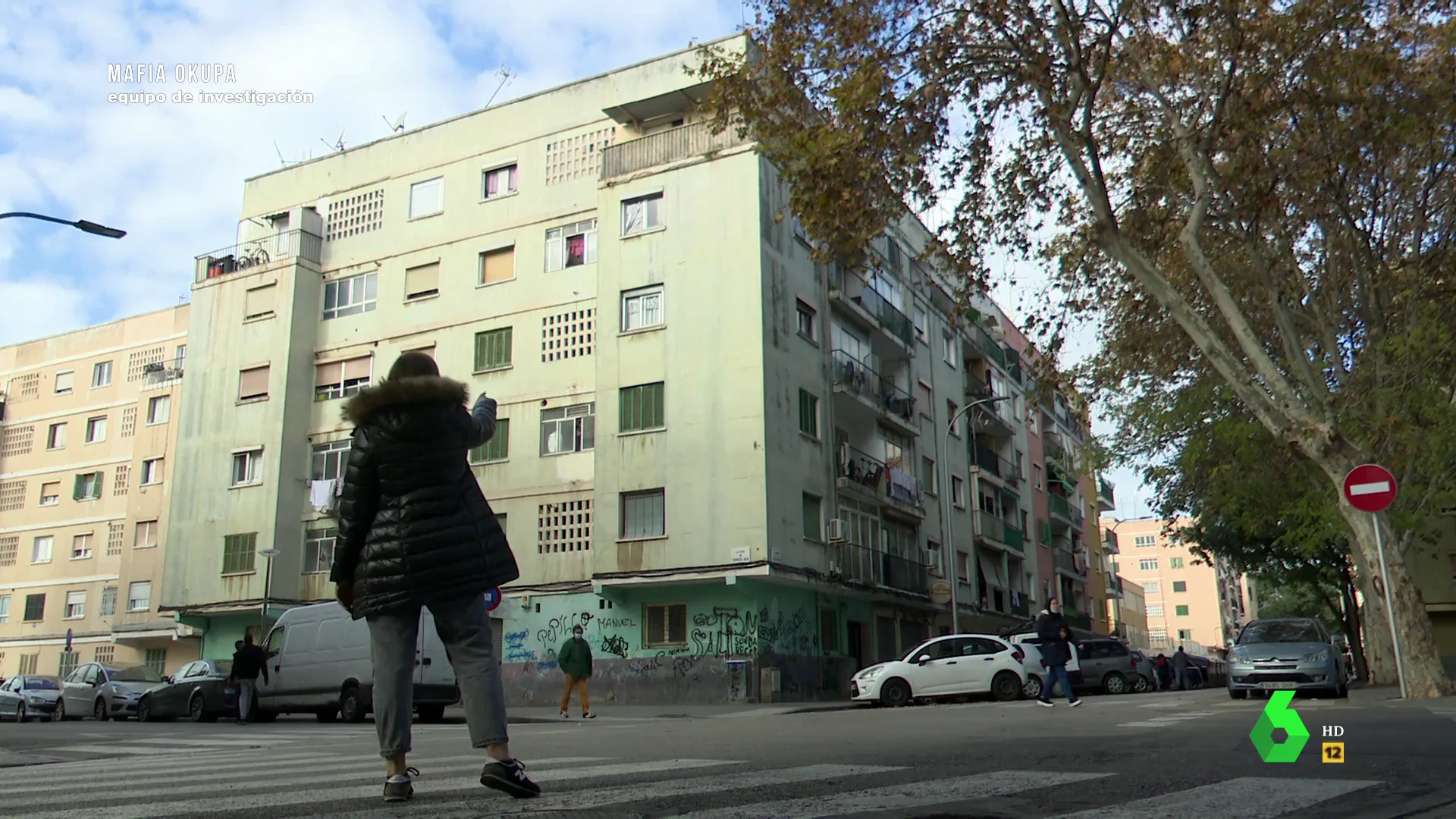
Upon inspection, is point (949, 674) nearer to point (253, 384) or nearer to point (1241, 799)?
point (1241, 799)

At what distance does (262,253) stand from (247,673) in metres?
20.0

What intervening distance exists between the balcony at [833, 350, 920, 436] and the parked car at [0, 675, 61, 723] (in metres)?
20.9

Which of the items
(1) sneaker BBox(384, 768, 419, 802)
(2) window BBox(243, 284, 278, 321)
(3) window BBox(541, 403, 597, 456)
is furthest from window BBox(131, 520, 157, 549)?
(1) sneaker BBox(384, 768, 419, 802)

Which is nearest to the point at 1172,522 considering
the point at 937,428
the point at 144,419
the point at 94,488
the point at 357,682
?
the point at 937,428

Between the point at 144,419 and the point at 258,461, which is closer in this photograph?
the point at 258,461

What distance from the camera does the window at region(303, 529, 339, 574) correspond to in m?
35.3

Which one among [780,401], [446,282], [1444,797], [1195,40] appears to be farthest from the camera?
[446,282]

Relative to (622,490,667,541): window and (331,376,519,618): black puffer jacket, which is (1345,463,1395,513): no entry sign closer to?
(331,376,519,618): black puffer jacket

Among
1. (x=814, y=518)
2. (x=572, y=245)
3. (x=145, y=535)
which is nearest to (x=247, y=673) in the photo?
(x=814, y=518)

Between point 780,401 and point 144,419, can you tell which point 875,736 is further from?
point 144,419

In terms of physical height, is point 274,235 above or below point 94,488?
above

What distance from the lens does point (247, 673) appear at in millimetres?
21734

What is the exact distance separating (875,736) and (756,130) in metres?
9.75

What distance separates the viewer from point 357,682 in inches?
811
